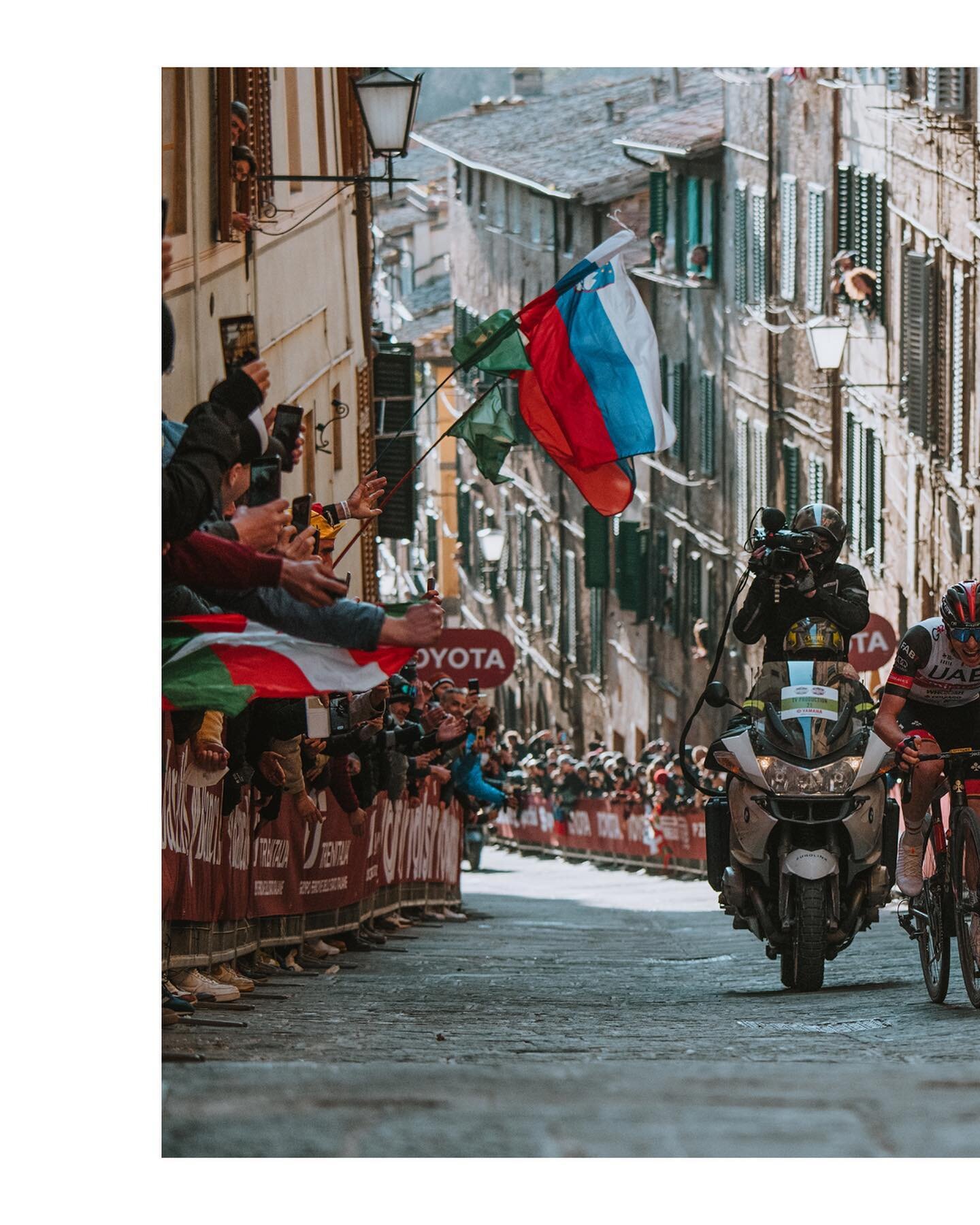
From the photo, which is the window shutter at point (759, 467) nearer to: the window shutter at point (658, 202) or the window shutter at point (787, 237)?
the window shutter at point (787, 237)

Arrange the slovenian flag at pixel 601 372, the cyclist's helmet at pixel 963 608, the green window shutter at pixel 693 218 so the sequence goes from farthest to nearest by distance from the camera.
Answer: the green window shutter at pixel 693 218, the slovenian flag at pixel 601 372, the cyclist's helmet at pixel 963 608

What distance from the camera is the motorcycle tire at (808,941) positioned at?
1185cm

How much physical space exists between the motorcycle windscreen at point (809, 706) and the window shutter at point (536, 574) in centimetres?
4583

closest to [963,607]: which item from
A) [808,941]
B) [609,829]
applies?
[808,941]

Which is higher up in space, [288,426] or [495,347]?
[495,347]

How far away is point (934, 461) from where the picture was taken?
27.4 metres

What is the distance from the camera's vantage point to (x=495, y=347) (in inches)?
493

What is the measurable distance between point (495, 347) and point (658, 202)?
1311 inches

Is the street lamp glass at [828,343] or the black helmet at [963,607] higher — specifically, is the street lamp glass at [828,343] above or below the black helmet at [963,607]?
below

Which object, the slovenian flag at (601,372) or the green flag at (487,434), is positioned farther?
the green flag at (487,434)

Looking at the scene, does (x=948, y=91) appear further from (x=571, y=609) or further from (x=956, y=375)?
(x=571, y=609)

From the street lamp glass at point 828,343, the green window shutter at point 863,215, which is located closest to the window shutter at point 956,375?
the street lamp glass at point 828,343

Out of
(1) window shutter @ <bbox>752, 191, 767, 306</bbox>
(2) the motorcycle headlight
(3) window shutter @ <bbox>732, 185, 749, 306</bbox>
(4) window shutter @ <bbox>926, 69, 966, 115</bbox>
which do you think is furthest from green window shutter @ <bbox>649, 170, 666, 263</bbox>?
(2) the motorcycle headlight

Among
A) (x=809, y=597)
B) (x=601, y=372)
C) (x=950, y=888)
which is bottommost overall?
(x=950, y=888)
